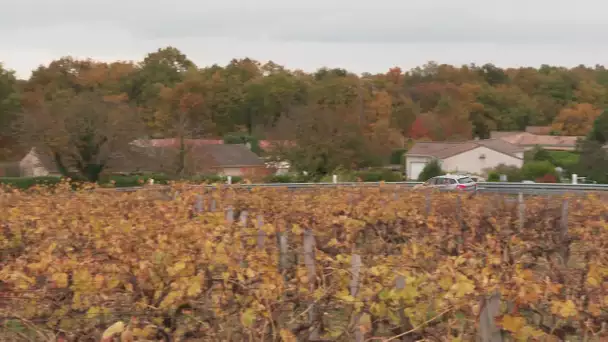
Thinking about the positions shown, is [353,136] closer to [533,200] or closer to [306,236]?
[533,200]

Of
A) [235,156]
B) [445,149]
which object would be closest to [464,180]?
[445,149]

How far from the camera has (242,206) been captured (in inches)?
584

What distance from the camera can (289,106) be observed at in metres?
76.2

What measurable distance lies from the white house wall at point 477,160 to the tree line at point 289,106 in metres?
5.29

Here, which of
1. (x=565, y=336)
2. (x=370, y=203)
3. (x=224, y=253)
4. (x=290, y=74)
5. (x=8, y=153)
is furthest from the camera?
(x=290, y=74)

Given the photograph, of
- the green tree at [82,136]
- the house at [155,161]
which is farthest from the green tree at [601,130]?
the green tree at [82,136]

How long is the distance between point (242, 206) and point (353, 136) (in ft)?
97.9

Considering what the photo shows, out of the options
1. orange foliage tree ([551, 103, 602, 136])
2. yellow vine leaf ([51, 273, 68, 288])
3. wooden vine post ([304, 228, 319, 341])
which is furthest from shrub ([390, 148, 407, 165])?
yellow vine leaf ([51, 273, 68, 288])

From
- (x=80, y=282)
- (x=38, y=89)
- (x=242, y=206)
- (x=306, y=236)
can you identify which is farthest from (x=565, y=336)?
(x=38, y=89)

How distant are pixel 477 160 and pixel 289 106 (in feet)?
93.9

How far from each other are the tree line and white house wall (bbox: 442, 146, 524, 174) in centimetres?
529

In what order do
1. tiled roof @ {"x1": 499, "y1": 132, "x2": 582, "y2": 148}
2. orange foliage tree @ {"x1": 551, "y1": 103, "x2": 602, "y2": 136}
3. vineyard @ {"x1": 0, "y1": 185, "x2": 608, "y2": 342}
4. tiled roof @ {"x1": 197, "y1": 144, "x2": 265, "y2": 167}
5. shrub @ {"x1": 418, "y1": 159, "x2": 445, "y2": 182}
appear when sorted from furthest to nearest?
orange foliage tree @ {"x1": 551, "y1": 103, "x2": 602, "y2": 136} → tiled roof @ {"x1": 499, "y1": 132, "x2": 582, "y2": 148} → tiled roof @ {"x1": 197, "y1": 144, "x2": 265, "y2": 167} → shrub @ {"x1": 418, "y1": 159, "x2": 445, "y2": 182} → vineyard @ {"x1": 0, "y1": 185, "x2": 608, "y2": 342}

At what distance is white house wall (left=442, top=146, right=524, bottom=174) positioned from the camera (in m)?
51.1

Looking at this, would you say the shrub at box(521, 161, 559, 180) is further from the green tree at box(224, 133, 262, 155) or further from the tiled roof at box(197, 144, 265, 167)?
the green tree at box(224, 133, 262, 155)
